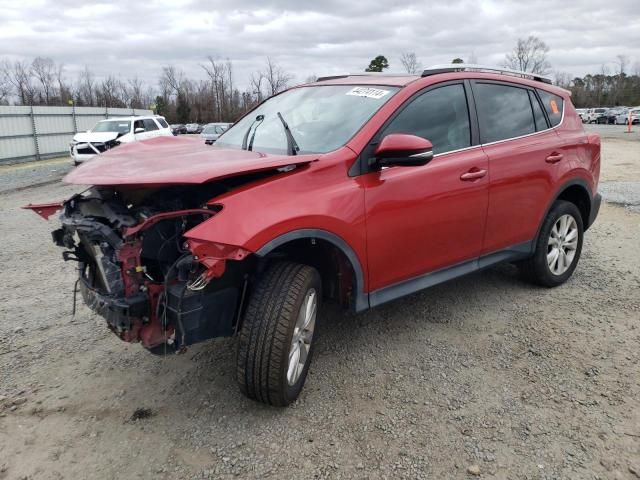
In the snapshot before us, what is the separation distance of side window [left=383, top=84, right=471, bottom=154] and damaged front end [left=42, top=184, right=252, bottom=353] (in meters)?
1.36

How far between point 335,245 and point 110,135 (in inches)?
690

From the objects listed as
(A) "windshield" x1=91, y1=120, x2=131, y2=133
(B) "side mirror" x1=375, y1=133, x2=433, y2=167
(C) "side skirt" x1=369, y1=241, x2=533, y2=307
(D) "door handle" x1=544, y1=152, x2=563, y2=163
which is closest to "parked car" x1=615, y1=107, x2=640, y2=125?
(A) "windshield" x1=91, y1=120, x2=131, y2=133

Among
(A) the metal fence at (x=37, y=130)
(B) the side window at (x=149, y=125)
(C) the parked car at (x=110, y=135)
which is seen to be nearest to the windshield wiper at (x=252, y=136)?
(C) the parked car at (x=110, y=135)

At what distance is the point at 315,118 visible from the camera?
3.49 metres

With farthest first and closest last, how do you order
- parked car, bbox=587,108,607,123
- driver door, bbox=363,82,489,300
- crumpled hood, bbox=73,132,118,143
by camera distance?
1. parked car, bbox=587,108,607,123
2. crumpled hood, bbox=73,132,118,143
3. driver door, bbox=363,82,489,300

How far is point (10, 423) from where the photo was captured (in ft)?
9.13

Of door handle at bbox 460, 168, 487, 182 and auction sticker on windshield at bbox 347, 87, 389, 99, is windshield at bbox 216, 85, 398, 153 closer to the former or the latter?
auction sticker on windshield at bbox 347, 87, 389, 99

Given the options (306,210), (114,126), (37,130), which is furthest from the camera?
(37,130)

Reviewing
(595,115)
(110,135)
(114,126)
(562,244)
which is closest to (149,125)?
(114,126)

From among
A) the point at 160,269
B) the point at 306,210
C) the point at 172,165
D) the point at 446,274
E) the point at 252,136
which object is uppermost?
the point at 252,136

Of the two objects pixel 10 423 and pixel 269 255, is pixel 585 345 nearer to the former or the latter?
pixel 269 255

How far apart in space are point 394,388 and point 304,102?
7.04ft

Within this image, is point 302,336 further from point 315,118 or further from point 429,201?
point 315,118

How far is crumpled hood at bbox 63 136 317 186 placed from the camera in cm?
247
